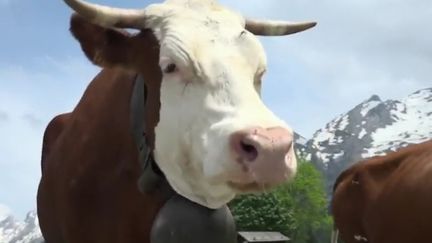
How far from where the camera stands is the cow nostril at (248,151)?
3.72 m

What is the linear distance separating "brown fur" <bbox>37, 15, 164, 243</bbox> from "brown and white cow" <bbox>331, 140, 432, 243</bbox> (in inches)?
199

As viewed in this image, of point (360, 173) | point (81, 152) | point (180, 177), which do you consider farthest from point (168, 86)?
point (360, 173)

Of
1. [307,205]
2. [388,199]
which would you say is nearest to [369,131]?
[307,205]

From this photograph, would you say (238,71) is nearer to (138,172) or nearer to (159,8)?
(159,8)

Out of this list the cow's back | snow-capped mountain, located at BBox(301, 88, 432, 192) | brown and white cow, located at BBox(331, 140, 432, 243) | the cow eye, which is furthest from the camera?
snow-capped mountain, located at BBox(301, 88, 432, 192)

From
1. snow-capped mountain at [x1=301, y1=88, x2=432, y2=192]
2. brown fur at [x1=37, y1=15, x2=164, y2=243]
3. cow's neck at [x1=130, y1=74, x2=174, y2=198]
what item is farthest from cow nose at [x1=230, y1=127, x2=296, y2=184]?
snow-capped mountain at [x1=301, y1=88, x2=432, y2=192]

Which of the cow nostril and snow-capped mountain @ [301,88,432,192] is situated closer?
the cow nostril

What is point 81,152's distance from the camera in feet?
17.8

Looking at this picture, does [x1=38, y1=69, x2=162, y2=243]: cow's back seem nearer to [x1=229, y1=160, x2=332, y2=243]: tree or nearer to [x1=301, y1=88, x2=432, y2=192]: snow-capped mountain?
[x1=229, y1=160, x2=332, y2=243]: tree

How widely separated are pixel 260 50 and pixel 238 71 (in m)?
0.30

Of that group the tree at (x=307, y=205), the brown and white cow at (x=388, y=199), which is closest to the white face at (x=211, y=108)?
the brown and white cow at (x=388, y=199)

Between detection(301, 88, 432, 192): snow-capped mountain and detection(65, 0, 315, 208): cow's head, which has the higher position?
detection(65, 0, 315, 208): cow's head

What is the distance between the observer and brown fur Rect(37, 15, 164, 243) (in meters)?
4.82

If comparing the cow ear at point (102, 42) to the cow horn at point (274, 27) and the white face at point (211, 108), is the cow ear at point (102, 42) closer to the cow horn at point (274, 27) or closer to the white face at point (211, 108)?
the white face at point (211, 108)
